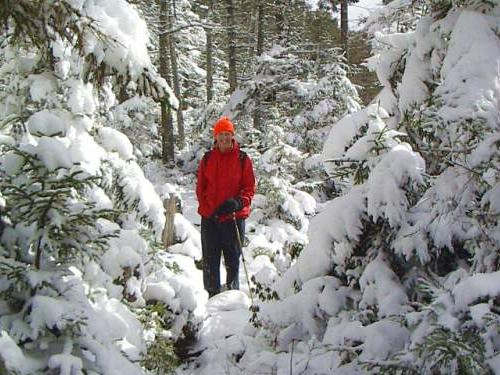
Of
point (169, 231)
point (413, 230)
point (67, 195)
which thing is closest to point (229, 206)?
point (169, 231)

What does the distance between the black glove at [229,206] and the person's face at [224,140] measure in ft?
2.16

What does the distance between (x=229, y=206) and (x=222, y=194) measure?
235 millimetres

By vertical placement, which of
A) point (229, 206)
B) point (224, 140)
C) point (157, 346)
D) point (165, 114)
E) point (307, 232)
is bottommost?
point (165, 114)

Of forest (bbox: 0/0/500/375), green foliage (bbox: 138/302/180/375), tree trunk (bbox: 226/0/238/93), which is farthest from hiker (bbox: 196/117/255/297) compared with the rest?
tree trunk (bbox: 226/0/238/93)

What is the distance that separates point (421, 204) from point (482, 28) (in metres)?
1.27

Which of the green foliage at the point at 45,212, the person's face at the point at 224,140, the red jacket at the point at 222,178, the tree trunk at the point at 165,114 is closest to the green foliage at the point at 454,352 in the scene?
the green foliage at the point at 45,212

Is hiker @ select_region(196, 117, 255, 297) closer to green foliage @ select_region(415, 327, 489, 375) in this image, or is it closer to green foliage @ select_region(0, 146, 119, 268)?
green foliage @ select_region(0, 146, 119, 268)

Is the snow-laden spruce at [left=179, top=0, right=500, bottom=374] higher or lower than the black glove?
higher

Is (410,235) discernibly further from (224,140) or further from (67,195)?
(224,140)

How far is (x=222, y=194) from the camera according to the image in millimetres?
6293

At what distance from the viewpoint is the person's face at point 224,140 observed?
6172 millimetres

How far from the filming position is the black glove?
6121 millimetres

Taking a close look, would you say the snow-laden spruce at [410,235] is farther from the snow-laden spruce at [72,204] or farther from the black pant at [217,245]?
the black pant at [217,245]

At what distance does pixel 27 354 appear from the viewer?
Result: 2494mm
